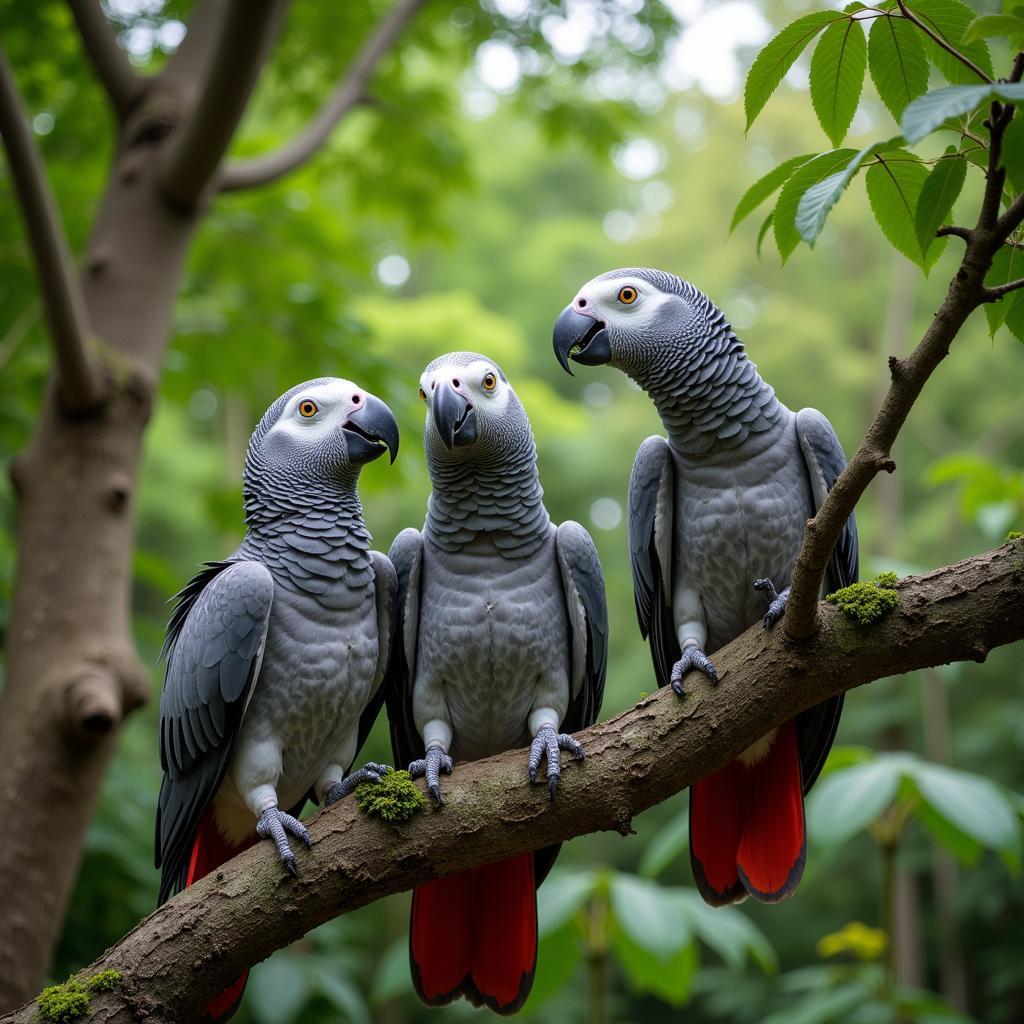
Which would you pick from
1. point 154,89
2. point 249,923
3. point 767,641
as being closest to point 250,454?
point 249,923

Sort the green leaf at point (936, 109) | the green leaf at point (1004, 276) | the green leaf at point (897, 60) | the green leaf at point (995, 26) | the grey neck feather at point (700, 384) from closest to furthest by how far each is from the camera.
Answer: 1. the green leaf at point (936, 109)
2. the green leaf at point (995, 26)
3. the green leaf at point (897, 60)
4. the green leaf at point (1004, 276)
5. the grey neck feather at point (700, 384)

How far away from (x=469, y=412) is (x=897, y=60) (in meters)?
1.00

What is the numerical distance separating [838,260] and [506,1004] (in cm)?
868

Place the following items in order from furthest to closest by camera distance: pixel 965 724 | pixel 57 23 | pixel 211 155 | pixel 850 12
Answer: pixel 965 724 → pixel 57 23 → pixel 211 155 → pixel 850 12

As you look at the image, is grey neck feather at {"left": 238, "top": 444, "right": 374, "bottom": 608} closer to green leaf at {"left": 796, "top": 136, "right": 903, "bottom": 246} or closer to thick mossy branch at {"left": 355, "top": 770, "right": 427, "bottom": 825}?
thick mossy branch at {"left": 355, "top": 770, "right": 427, "bottom": 825}

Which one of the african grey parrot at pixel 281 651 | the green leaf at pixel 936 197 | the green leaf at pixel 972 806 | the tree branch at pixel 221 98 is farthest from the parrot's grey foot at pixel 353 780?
the tree branch at pixel 221 98

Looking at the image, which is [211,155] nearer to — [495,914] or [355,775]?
[355,775]

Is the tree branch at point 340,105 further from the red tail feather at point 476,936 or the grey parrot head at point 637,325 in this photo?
the red tail feather at point 476,936

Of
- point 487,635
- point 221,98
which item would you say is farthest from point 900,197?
point 221,98

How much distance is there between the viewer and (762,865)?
2170 millimetres

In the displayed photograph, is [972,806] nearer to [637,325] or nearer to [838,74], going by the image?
[637,325]

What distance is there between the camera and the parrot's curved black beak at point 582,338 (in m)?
2.21

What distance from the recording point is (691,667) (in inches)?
79.1

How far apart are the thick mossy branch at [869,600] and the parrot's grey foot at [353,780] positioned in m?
0.95
